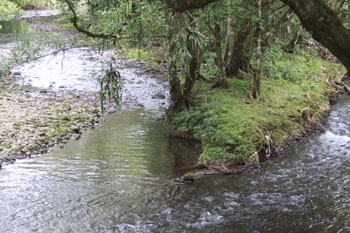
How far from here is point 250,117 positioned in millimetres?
11875

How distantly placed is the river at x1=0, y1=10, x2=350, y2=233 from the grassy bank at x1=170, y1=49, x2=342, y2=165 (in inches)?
20.9

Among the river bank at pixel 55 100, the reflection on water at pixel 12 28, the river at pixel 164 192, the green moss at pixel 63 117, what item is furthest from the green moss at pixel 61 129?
the reflection on water at pixel 12 28

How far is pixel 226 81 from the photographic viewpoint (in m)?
14.3

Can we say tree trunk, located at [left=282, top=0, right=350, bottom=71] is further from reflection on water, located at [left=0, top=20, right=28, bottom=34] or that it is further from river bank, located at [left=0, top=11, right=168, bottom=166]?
reflection on water, located at [left=0, top=20, right=28, bottom=34]

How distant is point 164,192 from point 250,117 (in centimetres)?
442

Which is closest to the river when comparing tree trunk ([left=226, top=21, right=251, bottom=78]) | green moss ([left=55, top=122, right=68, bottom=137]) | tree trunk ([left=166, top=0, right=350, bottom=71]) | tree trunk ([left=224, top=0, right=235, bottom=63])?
green moss ([left=55, top=122, right=68, bottom=137])

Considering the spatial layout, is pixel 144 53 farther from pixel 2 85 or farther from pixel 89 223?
pixel 89 223

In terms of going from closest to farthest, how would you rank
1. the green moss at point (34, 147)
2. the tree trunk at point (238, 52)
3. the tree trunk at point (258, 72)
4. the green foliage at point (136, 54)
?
1. the green moss at point (34, 147)
2. the tree trunk at point (258, 72)
3. the tree trunk at point (238, 52)
4. the green foliage at point (136, 54)

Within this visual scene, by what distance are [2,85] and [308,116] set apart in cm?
1470

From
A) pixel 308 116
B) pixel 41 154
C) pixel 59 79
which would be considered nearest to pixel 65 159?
pixel 41 154

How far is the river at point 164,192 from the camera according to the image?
7402 mm

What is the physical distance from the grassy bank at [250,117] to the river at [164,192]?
530mm

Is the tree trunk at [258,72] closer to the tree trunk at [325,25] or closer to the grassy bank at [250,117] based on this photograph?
the grassy bank at [250,117]

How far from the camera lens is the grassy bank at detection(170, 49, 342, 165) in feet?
34.5
